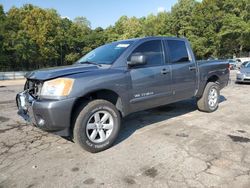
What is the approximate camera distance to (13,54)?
4712 centimetres

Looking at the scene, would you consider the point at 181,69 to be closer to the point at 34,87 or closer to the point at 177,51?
the point at 177,51

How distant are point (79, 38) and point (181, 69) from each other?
2339 inches

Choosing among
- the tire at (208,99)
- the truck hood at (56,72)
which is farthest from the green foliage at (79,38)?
the truck hood at (56,72)

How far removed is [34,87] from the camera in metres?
4.70

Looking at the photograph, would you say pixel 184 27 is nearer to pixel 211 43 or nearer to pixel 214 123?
pixel 211 43

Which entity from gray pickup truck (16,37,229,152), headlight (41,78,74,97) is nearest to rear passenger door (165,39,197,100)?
gray pickup truck (16,37,229,152)

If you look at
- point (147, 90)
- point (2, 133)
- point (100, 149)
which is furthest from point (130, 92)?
point (2, 133)

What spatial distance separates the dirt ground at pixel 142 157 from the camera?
3.64 metres

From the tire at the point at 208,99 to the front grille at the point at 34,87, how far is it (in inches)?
165

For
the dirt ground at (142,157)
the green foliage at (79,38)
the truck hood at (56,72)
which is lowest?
the dirt ground at (142,157)

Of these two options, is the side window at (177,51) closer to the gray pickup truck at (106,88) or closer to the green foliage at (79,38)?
the gray pickup truck at (106,88)

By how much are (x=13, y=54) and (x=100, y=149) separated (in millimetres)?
46828

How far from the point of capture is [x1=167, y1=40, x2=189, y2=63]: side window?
19.9 ft

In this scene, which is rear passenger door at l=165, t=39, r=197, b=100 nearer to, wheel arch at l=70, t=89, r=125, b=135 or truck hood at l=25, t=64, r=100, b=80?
wheel arch at l=70, t=89, r=125, b=135
